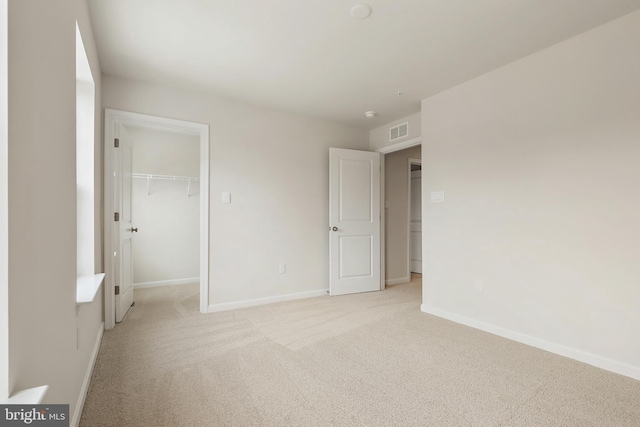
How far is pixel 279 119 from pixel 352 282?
95.5 inches

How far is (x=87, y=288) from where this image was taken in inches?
74.3

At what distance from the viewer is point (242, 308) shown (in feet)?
11.8

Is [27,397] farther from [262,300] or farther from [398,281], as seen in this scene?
[398,281]

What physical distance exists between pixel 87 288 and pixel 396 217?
165 inches

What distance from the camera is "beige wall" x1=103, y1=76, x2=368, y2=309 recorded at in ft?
11.1

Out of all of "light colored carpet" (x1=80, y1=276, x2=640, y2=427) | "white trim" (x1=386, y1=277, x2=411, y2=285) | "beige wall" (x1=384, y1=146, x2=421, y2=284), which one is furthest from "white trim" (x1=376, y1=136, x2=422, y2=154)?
"light colored carpet" (x1=80, y1=276, x2=640, y2=427)

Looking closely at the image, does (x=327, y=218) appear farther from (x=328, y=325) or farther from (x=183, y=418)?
(x=183, y=418)

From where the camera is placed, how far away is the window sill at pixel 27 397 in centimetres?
79

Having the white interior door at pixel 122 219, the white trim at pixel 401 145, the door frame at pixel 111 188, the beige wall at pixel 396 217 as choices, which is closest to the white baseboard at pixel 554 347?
the beige wall at pixel 396 217

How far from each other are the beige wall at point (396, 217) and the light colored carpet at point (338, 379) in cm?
185

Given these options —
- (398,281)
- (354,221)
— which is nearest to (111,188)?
(354,221)

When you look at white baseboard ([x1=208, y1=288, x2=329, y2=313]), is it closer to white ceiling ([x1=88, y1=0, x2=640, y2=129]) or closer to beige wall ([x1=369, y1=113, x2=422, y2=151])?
beige wall ([x1=369, y1=113, x2=422, y2=151])

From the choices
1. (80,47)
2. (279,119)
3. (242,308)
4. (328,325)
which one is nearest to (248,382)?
(328,325)

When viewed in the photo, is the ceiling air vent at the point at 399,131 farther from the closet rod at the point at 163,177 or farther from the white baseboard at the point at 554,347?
the closet rod at the point at 163,177
